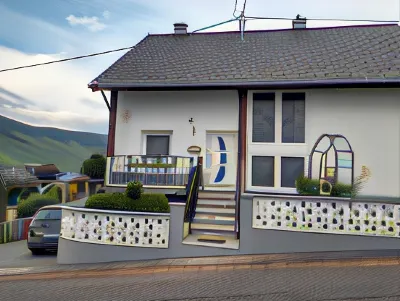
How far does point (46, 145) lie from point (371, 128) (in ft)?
95.1

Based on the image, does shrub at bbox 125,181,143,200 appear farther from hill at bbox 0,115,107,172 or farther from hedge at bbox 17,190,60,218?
hill at bbox 0,115,107,172

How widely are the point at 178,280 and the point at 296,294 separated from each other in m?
1.86

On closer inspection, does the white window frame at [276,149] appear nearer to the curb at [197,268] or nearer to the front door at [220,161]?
the front door at [220,161]

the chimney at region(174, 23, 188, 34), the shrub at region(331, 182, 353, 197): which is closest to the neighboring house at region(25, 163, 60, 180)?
the chimney at region(174, 23, 188, 34)

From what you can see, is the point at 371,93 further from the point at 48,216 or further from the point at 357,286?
the point at 48,216

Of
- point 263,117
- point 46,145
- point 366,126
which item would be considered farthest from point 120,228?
point 46,145

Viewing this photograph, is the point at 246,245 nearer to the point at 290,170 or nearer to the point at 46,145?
the point at 290,170

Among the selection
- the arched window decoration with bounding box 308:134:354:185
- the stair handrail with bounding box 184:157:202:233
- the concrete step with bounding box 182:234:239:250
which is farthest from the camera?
the arched window decoration with bounding box 308:134:354:185

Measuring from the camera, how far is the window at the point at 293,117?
797 cm

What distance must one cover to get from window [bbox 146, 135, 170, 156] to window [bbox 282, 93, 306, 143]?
3393 millimetres

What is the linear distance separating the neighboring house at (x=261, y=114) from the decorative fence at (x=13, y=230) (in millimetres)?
7560

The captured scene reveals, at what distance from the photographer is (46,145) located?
29.0m

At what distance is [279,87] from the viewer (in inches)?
300

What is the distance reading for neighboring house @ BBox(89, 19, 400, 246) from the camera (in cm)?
738
